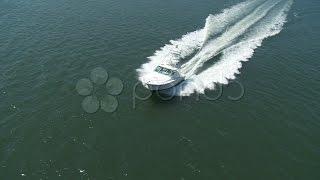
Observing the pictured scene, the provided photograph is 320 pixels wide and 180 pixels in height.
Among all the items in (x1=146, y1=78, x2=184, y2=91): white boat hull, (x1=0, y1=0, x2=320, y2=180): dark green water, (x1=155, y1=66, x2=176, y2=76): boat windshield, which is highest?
(x1=155, y1=66, x2=176, y2=76): boat windshield

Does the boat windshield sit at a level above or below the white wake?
above

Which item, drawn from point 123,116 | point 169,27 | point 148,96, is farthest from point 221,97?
point 169,27

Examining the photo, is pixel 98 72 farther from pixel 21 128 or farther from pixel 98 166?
pixel 98 166

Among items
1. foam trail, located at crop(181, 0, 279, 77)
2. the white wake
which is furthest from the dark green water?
foam trail, located at crop(181, 0, 279, 77)

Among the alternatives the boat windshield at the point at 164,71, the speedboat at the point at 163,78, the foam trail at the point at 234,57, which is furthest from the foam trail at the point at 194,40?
the foam trail at the point at 234,57

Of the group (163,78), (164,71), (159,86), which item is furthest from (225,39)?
(159,86)

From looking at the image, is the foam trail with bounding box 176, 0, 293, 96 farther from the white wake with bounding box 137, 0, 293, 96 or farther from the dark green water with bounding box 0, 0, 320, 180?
the dark green water with bounding box 0, 0, 320, 180

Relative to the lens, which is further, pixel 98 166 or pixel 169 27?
pixel 169 27

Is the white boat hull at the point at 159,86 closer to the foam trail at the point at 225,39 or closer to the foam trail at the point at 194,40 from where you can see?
the foam trail at the point at 194,40

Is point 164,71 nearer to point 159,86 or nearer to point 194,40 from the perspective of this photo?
point 159,86
